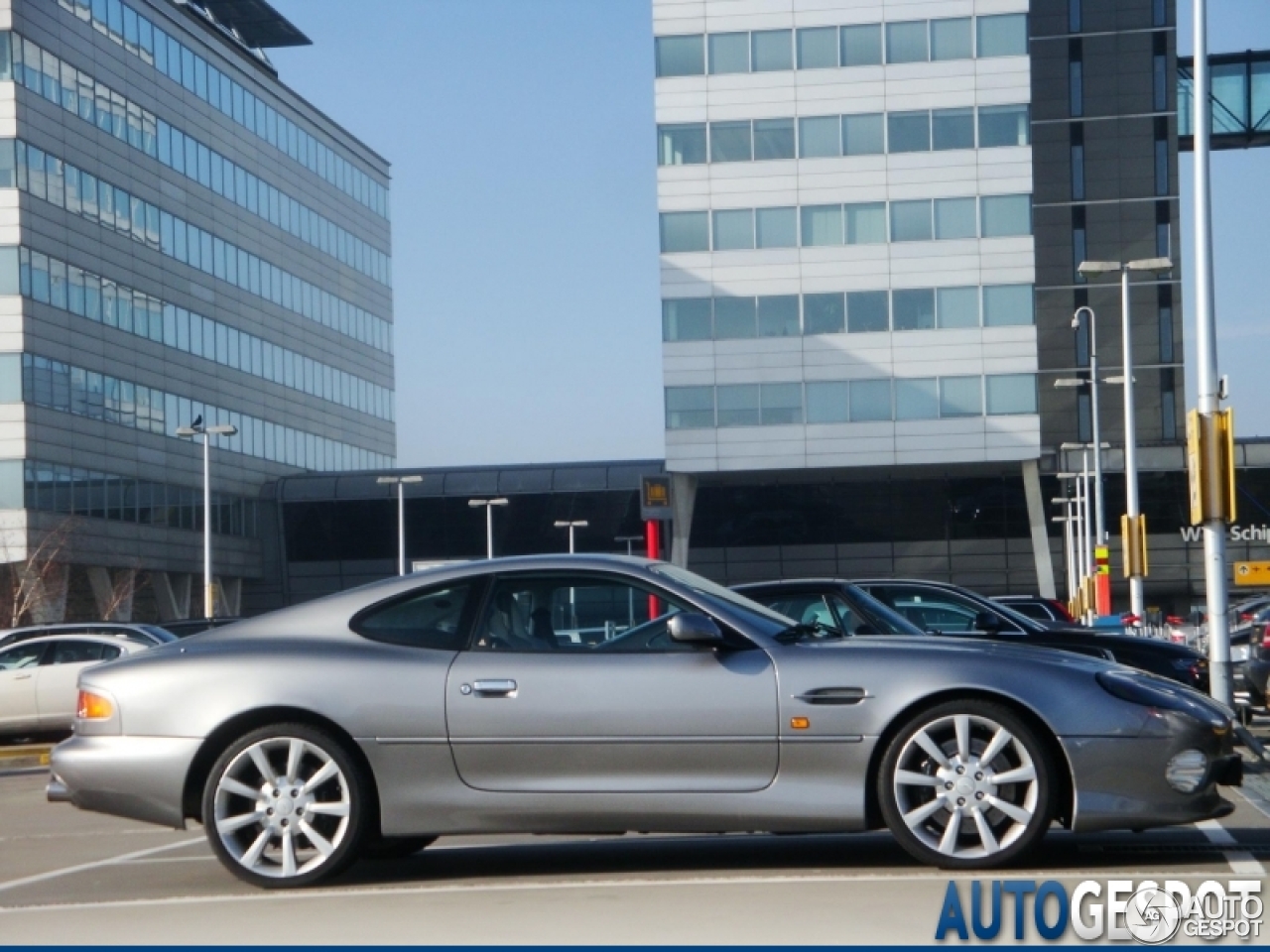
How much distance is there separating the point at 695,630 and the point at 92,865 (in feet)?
13.1

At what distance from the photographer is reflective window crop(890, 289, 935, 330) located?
64.9 meters

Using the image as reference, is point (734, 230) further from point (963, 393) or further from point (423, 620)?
point (423, 620)

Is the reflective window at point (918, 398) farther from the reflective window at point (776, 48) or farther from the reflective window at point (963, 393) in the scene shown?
the reflective window at point (776, 48)

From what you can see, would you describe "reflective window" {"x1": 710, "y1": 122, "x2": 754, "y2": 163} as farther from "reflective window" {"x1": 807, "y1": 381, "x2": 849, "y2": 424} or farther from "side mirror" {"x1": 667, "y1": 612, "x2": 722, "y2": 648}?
"side mirror" {"x1": 667, "y1": 612, "x2": 722, "y2": 648}

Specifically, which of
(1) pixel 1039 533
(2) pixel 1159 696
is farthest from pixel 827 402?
(2) pixel 1159 696

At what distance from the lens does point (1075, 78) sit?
322ft

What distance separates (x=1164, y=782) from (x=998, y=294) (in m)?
58.0

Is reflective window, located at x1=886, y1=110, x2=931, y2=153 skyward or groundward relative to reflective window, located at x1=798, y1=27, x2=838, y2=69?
groundward

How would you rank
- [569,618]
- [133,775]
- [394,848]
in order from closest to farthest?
[133,775]
[569,618]
[394,848]

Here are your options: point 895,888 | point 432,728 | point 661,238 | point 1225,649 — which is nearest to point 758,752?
point 895,888

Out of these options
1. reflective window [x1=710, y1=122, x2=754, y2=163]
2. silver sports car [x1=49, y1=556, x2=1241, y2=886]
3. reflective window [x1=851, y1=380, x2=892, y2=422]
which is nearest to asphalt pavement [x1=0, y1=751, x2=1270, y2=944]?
silver sports car [x1=49, y1=556, x2=1241, y2=886]

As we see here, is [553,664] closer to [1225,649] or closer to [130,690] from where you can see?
[130,690]

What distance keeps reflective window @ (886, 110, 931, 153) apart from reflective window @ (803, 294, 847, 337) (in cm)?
539

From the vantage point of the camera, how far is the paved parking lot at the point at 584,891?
22.9 ft
